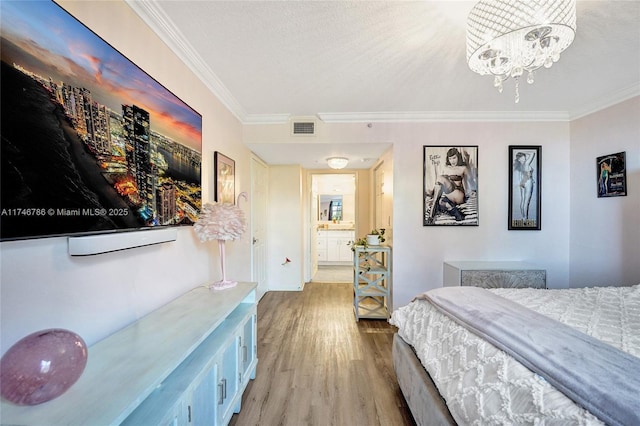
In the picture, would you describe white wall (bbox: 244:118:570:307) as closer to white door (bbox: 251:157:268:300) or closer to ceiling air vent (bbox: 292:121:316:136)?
ceiling air vent (bbox: 292:121:316:136)

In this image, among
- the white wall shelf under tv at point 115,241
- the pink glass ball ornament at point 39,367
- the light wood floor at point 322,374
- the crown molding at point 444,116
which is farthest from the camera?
the crown molding at point 444,116

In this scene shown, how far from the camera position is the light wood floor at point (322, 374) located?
1.67 metres

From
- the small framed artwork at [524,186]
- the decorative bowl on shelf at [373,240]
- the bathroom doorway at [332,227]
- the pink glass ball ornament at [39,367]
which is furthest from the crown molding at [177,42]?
the small framed artwork at [524,186]

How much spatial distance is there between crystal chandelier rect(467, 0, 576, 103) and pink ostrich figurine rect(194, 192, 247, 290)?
1796mm

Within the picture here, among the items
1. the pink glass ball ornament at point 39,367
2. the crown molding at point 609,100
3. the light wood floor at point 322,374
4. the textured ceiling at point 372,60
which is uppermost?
the textured ceiling at point 372,60

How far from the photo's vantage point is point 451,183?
2951 mm

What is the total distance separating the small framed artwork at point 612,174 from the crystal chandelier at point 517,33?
1.90 m

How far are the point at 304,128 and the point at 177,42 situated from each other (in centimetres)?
157

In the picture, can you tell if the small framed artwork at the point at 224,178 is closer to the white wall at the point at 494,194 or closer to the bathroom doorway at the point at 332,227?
the white wall at the point at 494,194

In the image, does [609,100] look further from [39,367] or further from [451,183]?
[39,367]

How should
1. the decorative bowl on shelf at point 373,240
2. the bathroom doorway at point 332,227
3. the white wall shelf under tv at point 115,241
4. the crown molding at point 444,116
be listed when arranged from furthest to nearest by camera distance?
the bathroom doorway at point 332,227
the decorative bowl on shelf at point 373,240
the crown molding at point 444,116
the white wall shelf under tv at point 115,241

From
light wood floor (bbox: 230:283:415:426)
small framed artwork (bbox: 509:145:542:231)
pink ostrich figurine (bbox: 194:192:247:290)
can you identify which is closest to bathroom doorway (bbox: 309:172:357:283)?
light wood floor (bbox: 230:283:415:426)

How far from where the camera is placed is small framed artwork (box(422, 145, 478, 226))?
116 inches

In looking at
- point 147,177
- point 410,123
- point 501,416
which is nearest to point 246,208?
point 147,177
